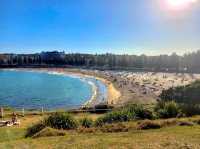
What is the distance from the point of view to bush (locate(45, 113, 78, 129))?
18.6m

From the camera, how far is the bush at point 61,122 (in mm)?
18578

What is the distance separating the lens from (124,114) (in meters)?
20.4

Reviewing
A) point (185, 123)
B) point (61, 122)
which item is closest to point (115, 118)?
point (61, 122)

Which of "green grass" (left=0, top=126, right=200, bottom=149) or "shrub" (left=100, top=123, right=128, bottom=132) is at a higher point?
"green grass" (left=0, top=126, right=200, bottom=149)

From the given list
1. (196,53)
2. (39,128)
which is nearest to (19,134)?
(39,128)

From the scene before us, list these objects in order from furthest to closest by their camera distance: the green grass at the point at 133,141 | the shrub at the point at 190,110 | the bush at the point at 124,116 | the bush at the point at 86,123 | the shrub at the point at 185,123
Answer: the shrub at the point at 190,110, the bush at the point at 124,116, the bush at the point at 86,123, the shrub at the point at 185,123, the green grass at the point at 133,141

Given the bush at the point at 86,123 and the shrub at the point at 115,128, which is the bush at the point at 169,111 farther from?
the shrub at the point at 115,128

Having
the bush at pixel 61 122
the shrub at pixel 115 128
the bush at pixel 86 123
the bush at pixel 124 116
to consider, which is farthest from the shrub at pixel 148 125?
the bush at pixel 61 122

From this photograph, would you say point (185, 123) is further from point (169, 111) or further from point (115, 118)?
point (169, 111)

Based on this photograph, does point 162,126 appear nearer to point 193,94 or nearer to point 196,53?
point 193,94

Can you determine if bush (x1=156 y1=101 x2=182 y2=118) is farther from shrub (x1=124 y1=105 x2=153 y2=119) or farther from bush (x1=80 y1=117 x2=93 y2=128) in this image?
bush (x1=80 y1=117 x2=93 y2=128)

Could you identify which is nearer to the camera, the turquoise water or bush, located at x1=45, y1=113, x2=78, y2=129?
bush, located at x1=45, y1=113, x2=78, y2=129

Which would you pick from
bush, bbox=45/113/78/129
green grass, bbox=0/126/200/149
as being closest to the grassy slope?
green grass, bbox=0/126/200/149

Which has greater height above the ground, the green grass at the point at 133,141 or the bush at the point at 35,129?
the green grass at the point at 133,141
